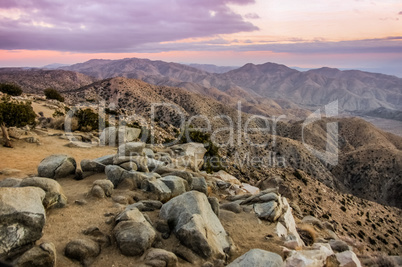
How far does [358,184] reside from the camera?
82250 mm

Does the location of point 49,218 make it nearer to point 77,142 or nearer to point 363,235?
point 77,142

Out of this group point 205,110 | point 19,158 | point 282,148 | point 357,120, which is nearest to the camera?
point 19,158

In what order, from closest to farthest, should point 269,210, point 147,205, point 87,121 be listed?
point 147,205 < point 269,210 < point 87,121

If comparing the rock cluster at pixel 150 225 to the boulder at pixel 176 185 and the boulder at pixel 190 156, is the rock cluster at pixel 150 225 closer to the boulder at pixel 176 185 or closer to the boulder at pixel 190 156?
the boulder at pixel 176 185

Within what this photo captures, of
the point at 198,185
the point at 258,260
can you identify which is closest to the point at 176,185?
the point at 198,185

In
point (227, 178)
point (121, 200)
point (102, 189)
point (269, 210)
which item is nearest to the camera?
point (121, 200)

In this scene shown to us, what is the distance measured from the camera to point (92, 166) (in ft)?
53.4

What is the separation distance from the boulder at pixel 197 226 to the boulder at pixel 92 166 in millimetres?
7269

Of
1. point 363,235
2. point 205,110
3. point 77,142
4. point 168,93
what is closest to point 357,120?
point 205,110

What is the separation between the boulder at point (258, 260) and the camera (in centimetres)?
773

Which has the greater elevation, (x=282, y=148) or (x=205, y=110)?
(x=205, y=110)

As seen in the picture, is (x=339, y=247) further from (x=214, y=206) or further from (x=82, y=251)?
(x=82, y=251)

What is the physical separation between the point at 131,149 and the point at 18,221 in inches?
431

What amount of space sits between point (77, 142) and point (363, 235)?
38256mm
